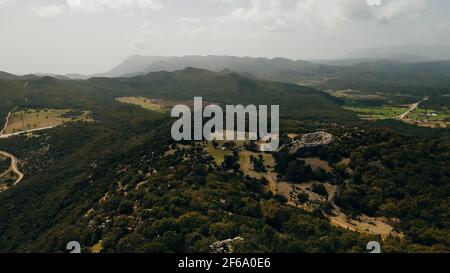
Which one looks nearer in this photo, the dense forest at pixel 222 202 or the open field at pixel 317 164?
the dense forest at pixel 222 202

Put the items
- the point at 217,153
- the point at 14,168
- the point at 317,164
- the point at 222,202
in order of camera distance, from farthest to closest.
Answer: the point at 14,168 < the point at 217,153 < the point at 317,164 < the point at 222,202

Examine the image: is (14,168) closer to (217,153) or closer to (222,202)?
(217,153)

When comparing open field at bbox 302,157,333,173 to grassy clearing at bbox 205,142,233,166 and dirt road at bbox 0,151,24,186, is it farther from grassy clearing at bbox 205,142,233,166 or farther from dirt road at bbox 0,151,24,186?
dirt road at bbox 0,151,24,186

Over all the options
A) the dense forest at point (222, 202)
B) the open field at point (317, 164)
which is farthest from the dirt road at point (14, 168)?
the open field at point (317, 164)

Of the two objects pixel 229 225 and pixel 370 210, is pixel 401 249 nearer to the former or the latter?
pixel 370 210

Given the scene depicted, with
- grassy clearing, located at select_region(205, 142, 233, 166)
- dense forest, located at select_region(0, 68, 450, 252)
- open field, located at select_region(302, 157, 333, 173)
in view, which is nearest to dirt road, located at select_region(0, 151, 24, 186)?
dense forest, located at select_region(0, 68, 450, 252)

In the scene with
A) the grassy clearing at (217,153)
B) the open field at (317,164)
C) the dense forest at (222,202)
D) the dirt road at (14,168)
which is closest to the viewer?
the dense forest at (222,202)

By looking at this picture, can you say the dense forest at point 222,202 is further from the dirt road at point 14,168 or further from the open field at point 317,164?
the dirt road at point 14,168

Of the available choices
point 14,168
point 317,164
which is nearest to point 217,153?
point 317,164

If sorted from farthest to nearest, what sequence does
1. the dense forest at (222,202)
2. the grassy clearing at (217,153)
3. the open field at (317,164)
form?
1. the grassy clearing at (217,153)
2. the open field at (317,164)
3. the dense forest at (222,202)

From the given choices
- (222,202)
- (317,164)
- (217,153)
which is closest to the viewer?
(222,202)

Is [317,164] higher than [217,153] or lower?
lower
